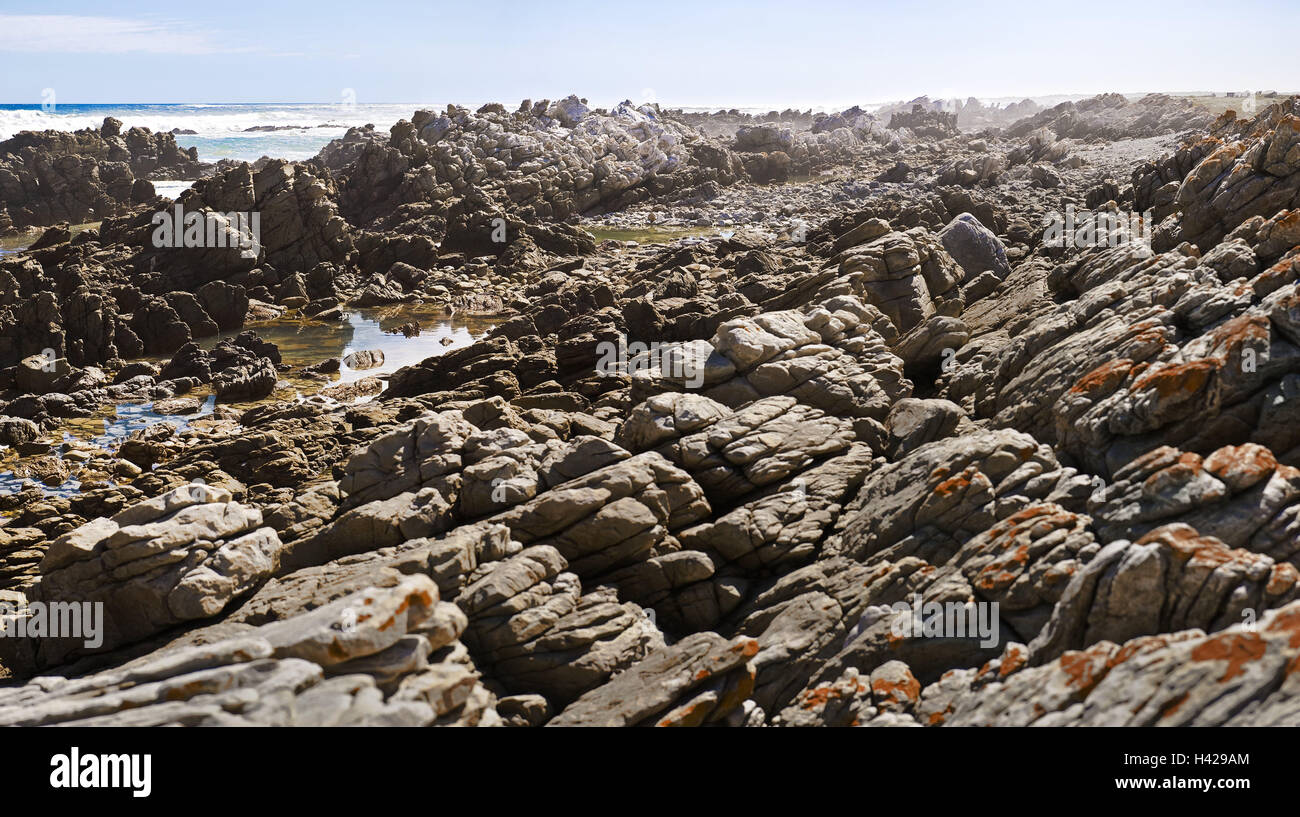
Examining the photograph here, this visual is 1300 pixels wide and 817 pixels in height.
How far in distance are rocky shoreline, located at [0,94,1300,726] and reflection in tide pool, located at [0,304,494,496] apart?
1.40 ft

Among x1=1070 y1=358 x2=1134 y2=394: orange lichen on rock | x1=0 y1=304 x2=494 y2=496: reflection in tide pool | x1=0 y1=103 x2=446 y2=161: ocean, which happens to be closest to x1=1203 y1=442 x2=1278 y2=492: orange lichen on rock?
x1=1070 y1=358 x2=1134 y2=394: orange lichen on rock

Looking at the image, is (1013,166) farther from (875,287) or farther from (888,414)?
(888,414)

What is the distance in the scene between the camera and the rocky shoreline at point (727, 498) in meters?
10.9

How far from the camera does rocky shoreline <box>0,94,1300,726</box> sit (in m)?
10.9

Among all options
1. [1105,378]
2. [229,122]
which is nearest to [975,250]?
[1105,378]

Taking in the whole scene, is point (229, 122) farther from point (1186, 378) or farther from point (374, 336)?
point (1186, 378)

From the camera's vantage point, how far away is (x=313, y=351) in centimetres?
4225

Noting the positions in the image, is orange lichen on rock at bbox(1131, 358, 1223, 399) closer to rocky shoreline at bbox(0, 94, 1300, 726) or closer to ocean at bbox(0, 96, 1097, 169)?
rocky shoreline at bbox(0, 94, 1300, 726)

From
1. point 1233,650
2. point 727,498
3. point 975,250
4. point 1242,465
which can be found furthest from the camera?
point 975,250

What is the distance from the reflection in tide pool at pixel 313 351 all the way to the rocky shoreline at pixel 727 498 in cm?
→ 43

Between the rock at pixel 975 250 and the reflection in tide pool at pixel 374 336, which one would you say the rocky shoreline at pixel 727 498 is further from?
the reflection in tide pool at pixel 374 336

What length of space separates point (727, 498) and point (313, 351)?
2863 centimetres

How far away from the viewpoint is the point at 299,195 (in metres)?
55.9

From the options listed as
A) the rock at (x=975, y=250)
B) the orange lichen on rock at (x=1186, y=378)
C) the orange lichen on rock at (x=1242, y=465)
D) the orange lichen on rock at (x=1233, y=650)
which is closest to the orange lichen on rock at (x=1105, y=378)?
the orange lichen on rock at (x=1186, y=378)
